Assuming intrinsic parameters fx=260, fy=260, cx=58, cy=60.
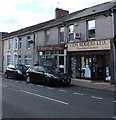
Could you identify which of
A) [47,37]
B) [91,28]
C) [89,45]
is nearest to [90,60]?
[89,45]

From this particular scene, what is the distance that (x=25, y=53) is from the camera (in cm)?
3209

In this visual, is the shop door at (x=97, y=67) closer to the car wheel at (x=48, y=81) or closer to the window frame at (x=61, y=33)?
the window frame at (x=61, y=33)

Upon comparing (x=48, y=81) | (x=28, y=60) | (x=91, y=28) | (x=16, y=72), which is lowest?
(x=48, y=81)

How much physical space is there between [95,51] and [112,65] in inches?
95.8

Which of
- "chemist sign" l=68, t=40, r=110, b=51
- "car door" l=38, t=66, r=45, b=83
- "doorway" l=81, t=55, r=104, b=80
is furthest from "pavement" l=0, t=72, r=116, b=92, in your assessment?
"chemist sign" l=68, t=40, r=110, b=51

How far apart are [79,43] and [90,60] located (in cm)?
181

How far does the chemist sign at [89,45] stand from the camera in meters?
20.1

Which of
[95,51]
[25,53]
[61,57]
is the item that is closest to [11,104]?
[95,51]

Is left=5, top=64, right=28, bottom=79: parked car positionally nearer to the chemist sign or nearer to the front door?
the chemist sign

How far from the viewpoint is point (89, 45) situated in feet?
71.1

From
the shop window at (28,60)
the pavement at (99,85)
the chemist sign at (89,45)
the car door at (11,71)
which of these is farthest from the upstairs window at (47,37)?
the pavement at (99,85)

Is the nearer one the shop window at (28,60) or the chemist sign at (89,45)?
the chemist sign at (89,45)

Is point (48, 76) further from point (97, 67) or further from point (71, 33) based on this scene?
point (71, 33)

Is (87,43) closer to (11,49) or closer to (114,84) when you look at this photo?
(114,84)
